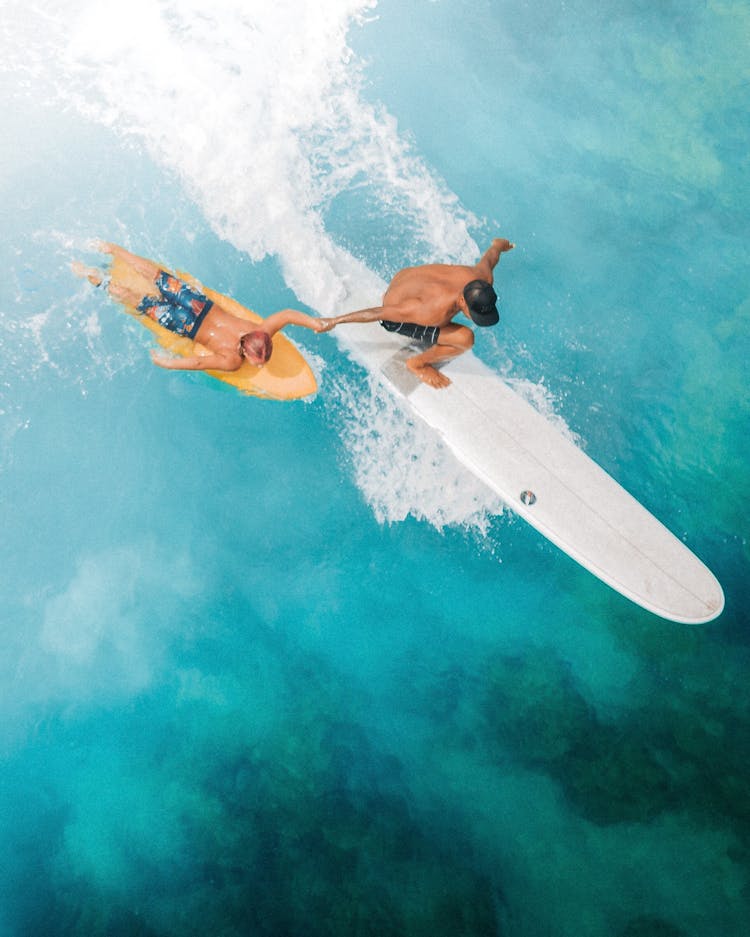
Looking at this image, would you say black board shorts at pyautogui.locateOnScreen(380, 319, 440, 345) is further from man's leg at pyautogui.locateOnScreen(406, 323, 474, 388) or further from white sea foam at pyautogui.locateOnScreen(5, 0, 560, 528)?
white sea foam at pyautogui.locateOnScreen(5, 0, 560, 528)

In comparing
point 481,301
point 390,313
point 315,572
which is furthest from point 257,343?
point 315,572

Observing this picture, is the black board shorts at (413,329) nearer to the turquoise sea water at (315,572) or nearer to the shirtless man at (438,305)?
the shirtless man at (438,305)

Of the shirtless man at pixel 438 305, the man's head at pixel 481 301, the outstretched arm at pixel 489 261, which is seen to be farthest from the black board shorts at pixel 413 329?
the man's head at pixel 481 301

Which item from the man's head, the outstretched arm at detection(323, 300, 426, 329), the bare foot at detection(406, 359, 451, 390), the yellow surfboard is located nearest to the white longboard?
the bare foot at detection(406, 359, 451, 390)

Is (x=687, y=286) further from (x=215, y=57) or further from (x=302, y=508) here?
(x=215, y=57)

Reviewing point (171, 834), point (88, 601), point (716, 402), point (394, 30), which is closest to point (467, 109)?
point (394, 30)
